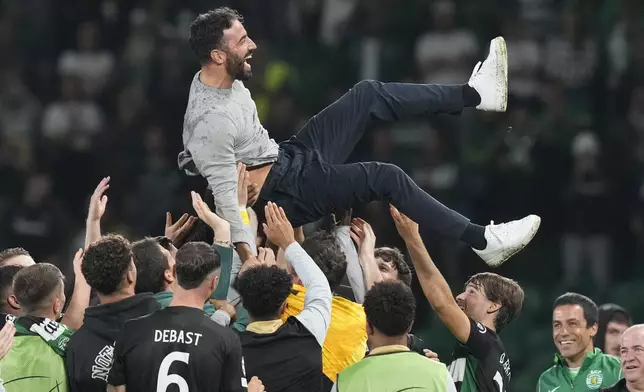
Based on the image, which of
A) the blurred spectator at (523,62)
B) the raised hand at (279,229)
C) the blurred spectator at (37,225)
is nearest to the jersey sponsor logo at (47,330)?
the raised hand at (279,229)

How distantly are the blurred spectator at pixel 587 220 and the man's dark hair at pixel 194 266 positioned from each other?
→ 628cm

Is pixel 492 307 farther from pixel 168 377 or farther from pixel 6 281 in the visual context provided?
pixel 6 281

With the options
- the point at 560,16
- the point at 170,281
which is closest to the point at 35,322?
the point at 170,281

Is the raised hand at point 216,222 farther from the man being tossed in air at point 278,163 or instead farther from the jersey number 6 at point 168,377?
the jersey number 6 at point 168,377

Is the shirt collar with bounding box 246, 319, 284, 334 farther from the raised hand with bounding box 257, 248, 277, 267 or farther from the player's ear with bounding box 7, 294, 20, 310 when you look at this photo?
the player's ear with bounding box 7, 294, 20, 310

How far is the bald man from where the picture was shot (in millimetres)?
7031

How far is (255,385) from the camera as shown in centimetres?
598

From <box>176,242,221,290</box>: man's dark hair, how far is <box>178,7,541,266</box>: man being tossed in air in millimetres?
895

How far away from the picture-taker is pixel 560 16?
13.1m

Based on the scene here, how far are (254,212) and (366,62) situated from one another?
226 inches

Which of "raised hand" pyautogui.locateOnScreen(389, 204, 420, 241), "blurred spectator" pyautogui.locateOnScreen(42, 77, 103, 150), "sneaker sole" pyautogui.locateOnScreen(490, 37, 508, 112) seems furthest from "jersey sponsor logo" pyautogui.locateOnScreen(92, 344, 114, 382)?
"blurred spectator" pyautogui.locateOnScreen(42, 77, 103, 150)

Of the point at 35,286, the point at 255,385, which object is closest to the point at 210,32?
the point at 35,286

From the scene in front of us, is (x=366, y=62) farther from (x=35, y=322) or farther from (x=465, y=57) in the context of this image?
(x=35, y=322)

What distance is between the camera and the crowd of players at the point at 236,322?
5.87 meters
